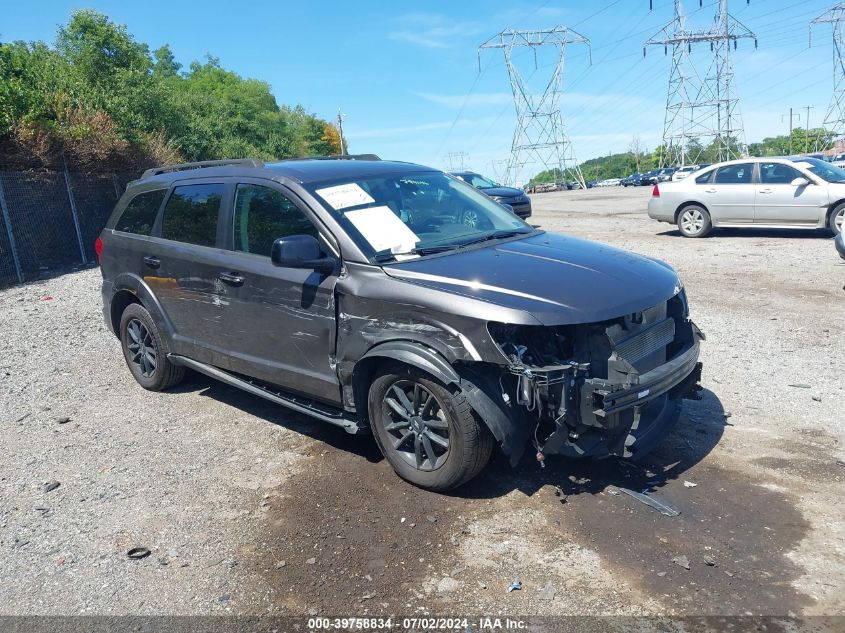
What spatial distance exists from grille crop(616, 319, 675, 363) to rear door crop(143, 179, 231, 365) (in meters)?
2.85

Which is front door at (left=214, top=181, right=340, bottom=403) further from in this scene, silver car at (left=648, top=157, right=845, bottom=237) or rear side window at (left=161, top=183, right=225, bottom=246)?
silver car at (left=648, top=157, right=845, bottom=237)

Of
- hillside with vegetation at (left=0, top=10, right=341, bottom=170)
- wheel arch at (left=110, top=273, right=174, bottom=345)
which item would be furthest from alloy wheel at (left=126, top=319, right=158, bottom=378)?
hillside with vegetation at (left=0, top=10, right=341, bottom=170)

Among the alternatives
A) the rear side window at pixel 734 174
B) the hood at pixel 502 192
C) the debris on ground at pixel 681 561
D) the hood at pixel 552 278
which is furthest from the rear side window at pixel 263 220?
the hood at pixel 502 192

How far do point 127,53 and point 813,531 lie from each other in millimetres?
27466

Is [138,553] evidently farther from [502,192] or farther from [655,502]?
[502,192]

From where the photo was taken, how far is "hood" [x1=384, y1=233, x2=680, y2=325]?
3568mm

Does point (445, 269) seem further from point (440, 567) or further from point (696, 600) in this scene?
point (696, 600)

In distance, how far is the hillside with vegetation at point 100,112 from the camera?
15.2m

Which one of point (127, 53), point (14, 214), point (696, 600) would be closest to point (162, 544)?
point (696, 600)

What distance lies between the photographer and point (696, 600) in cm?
299

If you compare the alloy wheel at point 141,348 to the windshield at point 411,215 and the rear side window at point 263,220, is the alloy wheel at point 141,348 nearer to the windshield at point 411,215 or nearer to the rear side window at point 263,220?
the rear side window at point 263,220

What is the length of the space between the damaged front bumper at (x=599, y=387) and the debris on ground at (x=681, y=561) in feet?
1.95

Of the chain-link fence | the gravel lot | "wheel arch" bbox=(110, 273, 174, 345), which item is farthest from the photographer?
the chain-link fence

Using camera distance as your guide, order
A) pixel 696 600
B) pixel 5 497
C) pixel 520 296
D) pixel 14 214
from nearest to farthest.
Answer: pixel 696 600 → pixel 520 296 → pixel 5 497 → pixel 14 214
